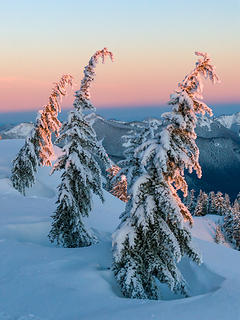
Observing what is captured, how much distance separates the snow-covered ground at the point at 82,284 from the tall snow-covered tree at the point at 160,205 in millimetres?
935

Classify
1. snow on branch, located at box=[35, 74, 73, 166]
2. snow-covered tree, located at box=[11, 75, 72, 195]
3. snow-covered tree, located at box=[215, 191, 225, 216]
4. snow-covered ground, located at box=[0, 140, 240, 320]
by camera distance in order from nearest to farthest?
1. snow-covered ground, located at box=[0, 140, 240, 320]
2. snow on branch, located at box=[35, 74, 73, 166]
3. snow-covered tree, located at box=[11, 75, 72, 195]
4. snow-covered tree, located at box=[215, 191, 225, 216]

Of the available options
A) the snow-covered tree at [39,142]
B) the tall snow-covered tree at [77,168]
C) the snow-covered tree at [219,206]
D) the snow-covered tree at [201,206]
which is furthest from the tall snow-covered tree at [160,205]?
the snow-covered tree at [219,206]

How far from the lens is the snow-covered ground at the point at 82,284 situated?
270 inches

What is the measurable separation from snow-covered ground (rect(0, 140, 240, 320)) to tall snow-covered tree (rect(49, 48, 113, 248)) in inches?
58.6

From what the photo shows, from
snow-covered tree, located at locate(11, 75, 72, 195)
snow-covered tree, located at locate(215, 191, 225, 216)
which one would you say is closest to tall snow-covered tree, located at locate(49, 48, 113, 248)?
snow-covered tree, located at locate(11, 75, 72, 195)

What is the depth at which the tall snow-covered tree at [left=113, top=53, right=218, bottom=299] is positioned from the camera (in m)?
8.75

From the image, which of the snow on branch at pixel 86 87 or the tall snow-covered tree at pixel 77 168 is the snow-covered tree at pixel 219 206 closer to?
the tall snow-covered tree at pixel 77 168

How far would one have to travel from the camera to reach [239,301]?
299 inches

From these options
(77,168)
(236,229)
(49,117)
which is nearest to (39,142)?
(49,117)

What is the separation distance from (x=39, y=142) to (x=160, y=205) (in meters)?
13.7

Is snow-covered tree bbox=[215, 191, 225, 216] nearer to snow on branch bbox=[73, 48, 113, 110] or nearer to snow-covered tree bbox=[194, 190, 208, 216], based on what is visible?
snow-covered tree bbox=[194, 190, 208, 216]

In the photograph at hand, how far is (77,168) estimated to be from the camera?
1305 cm

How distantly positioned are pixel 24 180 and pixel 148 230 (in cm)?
1529

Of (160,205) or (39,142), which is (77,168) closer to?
(160,205)
